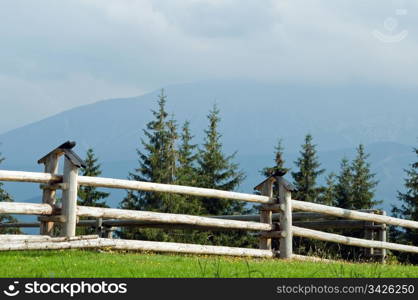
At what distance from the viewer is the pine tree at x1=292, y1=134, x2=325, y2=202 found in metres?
48.5

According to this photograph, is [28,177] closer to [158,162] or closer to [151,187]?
[151,187]

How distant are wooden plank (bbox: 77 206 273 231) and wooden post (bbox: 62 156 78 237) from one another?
0.17 m

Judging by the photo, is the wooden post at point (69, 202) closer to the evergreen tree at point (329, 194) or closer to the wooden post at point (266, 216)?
the wooden post at point (266, 216)

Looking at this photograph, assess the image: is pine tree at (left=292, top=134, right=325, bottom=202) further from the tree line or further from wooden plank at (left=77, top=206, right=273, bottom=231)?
wooden plank at (left=77, top=206, right=273, bottom=231)

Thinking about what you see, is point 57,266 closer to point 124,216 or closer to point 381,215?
point 124,216

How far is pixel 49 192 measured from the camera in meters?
11.4

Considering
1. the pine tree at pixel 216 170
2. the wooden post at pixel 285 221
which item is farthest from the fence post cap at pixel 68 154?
the pine tree at pixel 216 170

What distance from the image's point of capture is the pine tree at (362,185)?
47.9 meters

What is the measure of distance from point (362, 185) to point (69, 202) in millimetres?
41048

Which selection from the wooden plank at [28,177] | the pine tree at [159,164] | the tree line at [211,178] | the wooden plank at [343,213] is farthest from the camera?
the pine tree at [159,164]

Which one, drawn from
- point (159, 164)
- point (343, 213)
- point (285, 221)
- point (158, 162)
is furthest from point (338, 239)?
point (158, 162)

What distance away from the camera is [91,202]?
49688 mm

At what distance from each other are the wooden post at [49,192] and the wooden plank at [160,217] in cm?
49

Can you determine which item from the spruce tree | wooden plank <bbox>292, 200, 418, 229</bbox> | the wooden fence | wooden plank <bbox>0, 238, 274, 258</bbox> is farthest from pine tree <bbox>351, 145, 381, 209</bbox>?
wooden plank <bbox>0, 238, 274, 258</bbox>
